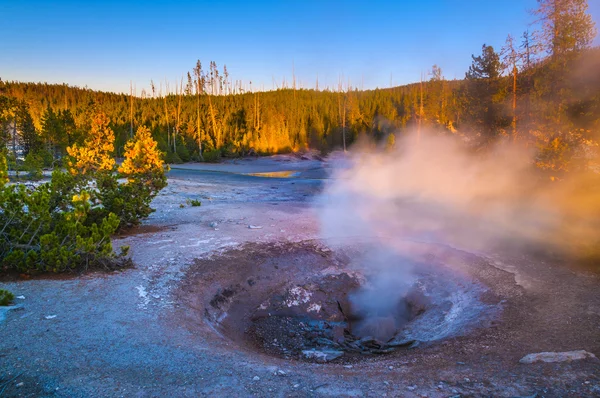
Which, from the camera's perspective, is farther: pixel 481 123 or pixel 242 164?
pixel 242 164

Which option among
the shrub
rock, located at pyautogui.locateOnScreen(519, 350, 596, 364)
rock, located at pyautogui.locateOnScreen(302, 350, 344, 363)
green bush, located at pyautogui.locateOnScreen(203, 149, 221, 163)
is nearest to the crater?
Answer: rock, located at pyautogui.locateOnScreen(302, 350, 344, 363)

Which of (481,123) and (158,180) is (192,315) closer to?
(158,180)

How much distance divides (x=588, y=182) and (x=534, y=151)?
3.12 m

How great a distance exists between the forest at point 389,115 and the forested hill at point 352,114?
6 centimetres

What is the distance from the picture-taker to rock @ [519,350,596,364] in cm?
471

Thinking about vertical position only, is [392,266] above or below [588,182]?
below

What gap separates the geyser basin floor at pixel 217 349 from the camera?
410 cm

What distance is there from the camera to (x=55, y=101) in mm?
95062

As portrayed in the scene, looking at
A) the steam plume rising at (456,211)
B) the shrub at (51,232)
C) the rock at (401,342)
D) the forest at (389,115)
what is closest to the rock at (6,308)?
the shrub at (51,232)

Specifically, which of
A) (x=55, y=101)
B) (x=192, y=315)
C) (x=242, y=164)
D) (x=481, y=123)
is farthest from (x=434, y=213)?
(x=55, y=101)

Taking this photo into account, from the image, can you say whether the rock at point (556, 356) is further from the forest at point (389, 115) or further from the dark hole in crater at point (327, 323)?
the forest at point (389, 115)

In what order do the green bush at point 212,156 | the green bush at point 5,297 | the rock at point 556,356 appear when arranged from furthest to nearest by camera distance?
1. the green bush at point 212,156
2. the green bush at point 5,297
3. the rock at point 556,356

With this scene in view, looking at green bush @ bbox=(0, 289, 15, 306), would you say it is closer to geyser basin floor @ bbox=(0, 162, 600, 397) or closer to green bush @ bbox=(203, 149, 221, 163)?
geyser basin floor @ bbox=(0, 162, 600, 397)

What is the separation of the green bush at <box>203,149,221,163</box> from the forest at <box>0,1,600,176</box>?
15 cm
